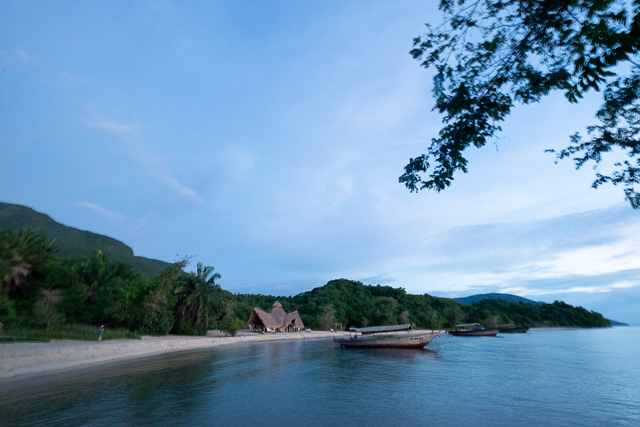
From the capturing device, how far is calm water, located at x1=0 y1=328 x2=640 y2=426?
10781 mm

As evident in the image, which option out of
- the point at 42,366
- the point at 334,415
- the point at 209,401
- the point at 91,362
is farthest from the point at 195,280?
the point at 334,415

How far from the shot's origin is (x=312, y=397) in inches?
569

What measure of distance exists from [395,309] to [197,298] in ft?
187

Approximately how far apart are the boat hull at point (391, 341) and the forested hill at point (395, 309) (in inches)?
1122

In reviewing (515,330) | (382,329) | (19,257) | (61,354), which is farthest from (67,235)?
(515,330)

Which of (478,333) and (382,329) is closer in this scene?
(382,329)

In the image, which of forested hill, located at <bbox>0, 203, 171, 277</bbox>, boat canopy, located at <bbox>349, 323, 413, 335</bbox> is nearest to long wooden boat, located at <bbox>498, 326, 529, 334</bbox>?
boat canopy, located at <bbox>349, 323, 413, 335</bbox>

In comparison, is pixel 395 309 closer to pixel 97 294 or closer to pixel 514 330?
pixel 514 330

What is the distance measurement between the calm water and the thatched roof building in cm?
3995

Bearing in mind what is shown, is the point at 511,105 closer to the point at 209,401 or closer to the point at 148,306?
the point at 209,401

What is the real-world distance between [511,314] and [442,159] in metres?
136

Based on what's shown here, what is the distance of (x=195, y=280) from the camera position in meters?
40.1

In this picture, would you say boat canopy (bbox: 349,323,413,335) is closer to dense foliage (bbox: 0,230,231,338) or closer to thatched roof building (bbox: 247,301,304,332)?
dense foliage (bbox: 0,230,231,338)

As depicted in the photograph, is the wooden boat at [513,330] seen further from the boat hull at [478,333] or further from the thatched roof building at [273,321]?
the thatched roof building at [273,321]
